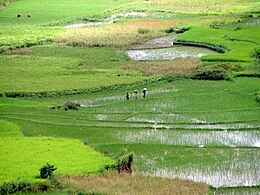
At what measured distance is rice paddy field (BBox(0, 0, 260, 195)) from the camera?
50.6 feet

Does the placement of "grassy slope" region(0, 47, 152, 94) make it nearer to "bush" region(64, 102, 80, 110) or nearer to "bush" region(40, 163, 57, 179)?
"bush" region(64, 102, 80, 110)

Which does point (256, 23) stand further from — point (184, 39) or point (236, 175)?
point (236, 175)

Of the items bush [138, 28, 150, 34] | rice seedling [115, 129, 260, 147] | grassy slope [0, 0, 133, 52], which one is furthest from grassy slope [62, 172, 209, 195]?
bush [138, 28, 150, 34]

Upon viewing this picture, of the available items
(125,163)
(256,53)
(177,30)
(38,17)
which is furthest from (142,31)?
(125,163)

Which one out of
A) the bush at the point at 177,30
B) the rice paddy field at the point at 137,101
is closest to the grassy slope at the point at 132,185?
the rice paddy field at the point at 137,101

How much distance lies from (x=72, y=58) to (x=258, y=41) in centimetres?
973

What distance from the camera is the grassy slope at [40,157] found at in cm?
1470

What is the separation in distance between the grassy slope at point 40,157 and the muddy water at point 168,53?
1241 cm

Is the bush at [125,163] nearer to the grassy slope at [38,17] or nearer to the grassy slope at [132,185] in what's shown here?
the grassy slope at [132,185]

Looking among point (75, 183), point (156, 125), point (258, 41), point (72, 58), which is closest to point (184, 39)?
point (258, 41)

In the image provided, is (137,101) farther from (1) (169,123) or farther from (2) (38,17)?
(2) (38,17)

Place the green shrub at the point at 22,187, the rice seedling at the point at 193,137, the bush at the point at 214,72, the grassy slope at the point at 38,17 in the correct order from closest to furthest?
the green shrub at the point at 22,187, the rice seedling at the point at 193,137, the bush at the point at 214,72, the grassy slope at the point at 38,17

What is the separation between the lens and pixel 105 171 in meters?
15.0

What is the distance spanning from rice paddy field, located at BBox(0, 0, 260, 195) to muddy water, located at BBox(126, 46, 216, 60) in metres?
0.05
